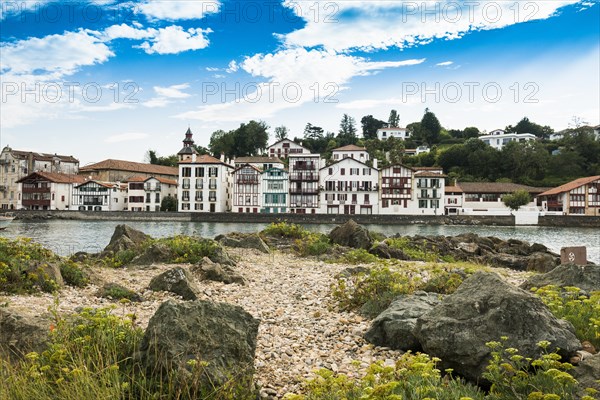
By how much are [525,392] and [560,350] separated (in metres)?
1.20

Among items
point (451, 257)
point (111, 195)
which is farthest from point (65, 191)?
point (451, 257)

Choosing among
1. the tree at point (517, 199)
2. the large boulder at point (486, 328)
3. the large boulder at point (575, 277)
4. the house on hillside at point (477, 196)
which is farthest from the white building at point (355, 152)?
the large boulder at point (486, 328)

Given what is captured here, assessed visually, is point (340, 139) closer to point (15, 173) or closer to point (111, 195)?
point (111, 195)

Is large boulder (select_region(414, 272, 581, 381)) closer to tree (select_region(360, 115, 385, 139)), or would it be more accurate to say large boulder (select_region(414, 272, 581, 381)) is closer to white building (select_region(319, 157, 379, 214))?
white building (select_region(319, 157, 379, 214))

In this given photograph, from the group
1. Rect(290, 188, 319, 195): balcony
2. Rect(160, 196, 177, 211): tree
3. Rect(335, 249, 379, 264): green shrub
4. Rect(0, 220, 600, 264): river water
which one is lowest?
Rect(0, 220, 600, 264): river water

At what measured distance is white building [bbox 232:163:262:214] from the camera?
276ft

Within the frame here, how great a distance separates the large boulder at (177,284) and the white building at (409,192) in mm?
75044

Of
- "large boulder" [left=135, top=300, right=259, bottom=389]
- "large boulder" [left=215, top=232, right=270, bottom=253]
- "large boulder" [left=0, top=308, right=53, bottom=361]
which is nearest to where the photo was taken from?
"large boulder" [left=135, top=300, right=259, bottom=389]

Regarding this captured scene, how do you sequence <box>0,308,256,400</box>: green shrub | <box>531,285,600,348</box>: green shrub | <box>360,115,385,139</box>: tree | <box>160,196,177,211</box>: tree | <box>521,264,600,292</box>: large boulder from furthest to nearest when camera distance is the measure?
1. <box>360,115,385,139</box>: tree
2. <box>160,196,177,211</box>: tree
3. <box>521,264,600,292</box>: large boulder
4. <box>531,285,600,348</box>: green shrub
5. <box>0,308,256,400</box>: green shrub

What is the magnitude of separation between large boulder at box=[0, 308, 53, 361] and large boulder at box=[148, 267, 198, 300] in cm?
398

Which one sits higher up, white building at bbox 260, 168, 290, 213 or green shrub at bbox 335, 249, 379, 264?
white building at bbox 260, 168, 290, 213

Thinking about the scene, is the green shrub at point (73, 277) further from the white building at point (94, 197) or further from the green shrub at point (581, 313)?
the white building at point (94, 197)

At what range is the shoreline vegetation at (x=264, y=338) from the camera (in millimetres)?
4156

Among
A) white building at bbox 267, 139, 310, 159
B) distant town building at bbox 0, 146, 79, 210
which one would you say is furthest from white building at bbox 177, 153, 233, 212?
distant town building at bbox 0, 146, 79, 210
